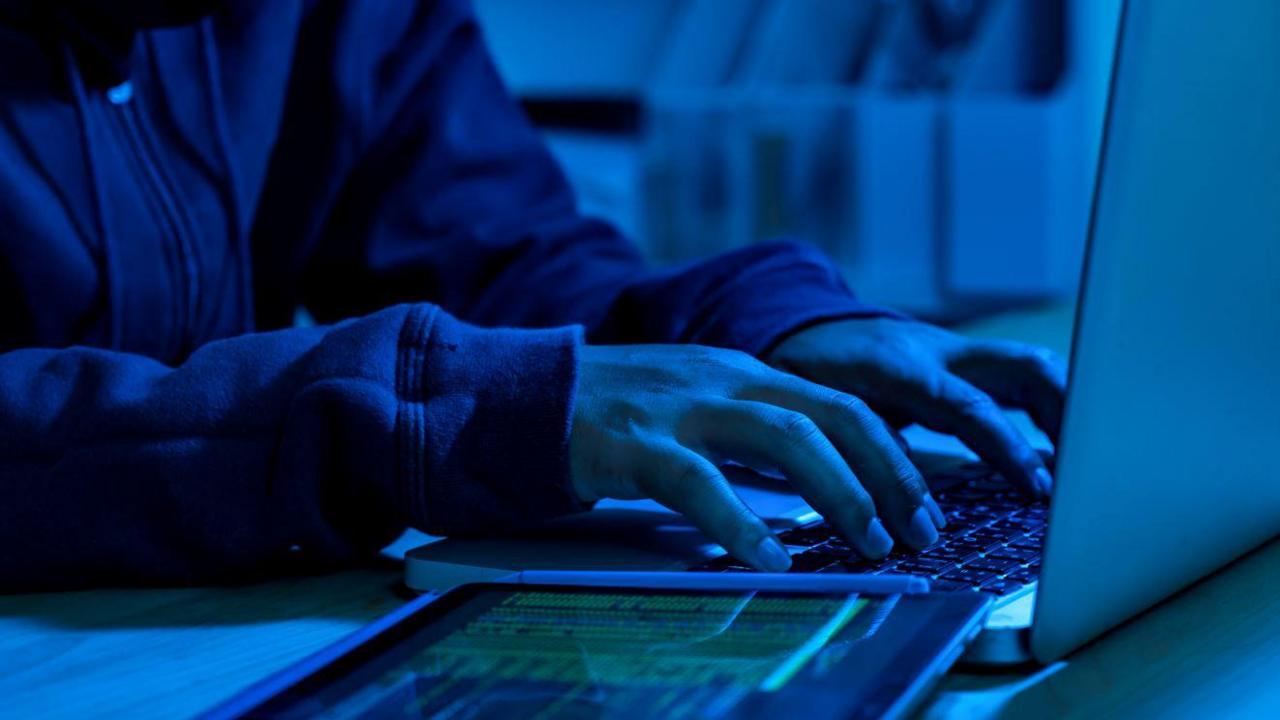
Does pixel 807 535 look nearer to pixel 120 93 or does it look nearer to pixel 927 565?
pixel 927 565

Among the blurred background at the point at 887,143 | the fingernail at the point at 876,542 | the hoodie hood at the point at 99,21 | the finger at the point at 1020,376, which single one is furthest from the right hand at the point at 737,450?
the blurred background at the point at 887,143

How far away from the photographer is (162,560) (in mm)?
566

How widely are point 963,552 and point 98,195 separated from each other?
1.67ft

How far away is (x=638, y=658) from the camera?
16.4 inches

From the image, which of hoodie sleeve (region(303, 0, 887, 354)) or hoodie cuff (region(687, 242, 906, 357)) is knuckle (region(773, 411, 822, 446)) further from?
hoodie sleeve (region(303, 0, 887, 354))

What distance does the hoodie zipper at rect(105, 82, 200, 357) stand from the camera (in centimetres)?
80

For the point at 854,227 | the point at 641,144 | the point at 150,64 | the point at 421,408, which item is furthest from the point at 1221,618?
the point at 641,144

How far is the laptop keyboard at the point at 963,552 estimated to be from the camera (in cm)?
49

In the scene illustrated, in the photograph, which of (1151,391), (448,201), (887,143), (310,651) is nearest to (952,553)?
(1151,391)

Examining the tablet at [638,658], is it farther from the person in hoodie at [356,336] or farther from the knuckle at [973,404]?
the knuckle at [973,404]

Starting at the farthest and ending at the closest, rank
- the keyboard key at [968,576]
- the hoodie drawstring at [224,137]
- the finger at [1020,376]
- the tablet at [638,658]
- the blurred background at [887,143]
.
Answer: the blurred background at [887,143] → the hoodie drawstring at [224,137] → the finger at [1020,376] → the keyboard key at [968,576] → the tablet at [638,658]

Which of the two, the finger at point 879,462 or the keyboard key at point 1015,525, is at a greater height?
the finger at point 879,462

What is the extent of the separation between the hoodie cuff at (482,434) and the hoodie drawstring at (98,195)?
314mm

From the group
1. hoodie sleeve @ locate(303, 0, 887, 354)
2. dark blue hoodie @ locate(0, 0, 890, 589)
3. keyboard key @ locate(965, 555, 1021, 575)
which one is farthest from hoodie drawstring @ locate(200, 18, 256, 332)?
keyboard key @ locate(965, 555, 1021, 575)
